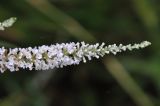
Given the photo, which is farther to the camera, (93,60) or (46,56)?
(93,60)

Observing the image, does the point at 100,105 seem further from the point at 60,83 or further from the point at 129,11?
the point at 129,11

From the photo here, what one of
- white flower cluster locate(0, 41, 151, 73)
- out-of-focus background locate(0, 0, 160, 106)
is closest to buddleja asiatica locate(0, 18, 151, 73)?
white flower cluster locate(0, 41, 151, 73)

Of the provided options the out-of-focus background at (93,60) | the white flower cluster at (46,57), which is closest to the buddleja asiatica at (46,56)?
the white flower cluster at (46,57)

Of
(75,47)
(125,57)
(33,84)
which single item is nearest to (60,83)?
(33,84)

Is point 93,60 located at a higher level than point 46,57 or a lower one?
higher

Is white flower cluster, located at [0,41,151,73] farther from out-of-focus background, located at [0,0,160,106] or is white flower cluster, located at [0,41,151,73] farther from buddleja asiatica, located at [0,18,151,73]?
out-of-focus background, located at [0,0,160,106]

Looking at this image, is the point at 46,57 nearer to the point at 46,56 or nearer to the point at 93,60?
the point at 46,56

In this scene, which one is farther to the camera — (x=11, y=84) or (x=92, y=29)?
(x=92, y=29)

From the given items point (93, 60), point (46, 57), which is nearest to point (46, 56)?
point (46, 57)
